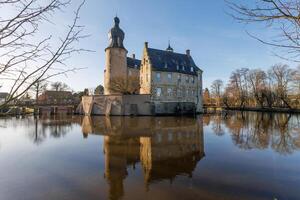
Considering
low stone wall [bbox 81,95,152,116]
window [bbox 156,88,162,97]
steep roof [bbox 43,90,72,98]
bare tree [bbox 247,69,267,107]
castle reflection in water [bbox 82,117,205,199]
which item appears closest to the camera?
castle reflection in water [bbox 82,117,205,199]

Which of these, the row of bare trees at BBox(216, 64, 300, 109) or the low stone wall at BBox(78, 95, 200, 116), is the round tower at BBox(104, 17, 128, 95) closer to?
the low stone wall at BBox(78, 95, 200, 116)

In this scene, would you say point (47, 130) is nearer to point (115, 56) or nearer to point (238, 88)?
point (115, 56)

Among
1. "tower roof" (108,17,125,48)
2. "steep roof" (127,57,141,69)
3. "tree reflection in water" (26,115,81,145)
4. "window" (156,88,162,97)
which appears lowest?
"tree reflection in water" (26,115,81,145)

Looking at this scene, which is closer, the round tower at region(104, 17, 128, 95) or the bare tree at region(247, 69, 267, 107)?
the round tower at region(104, 17, 128, 95)

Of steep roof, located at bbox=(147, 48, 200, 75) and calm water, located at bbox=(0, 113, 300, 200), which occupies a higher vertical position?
steep roof, located at bbox=(147, 48, 200, 75)

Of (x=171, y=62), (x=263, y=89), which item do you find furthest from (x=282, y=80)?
(x=171, y=62)

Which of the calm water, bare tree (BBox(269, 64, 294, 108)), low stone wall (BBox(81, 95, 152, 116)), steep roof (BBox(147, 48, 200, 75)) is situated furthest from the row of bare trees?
the calm water

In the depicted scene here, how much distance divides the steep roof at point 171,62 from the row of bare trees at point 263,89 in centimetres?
1819

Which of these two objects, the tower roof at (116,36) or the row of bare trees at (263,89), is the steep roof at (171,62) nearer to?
the tower roof at (116,36)

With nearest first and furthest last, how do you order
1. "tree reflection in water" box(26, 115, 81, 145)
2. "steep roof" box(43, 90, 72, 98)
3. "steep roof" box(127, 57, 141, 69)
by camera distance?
1. "tree reflection in water" box(26, 115, 81, 145)
2. "steep roof" box(127, 57, 141, 69)
3. "steep roof" box(43, 90, 72, 98)

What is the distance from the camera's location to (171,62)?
1652 inches

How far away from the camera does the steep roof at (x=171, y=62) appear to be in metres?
39.8

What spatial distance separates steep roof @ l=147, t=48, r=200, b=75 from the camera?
131 feet

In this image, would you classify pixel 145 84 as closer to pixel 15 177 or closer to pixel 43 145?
pixel 43 145
